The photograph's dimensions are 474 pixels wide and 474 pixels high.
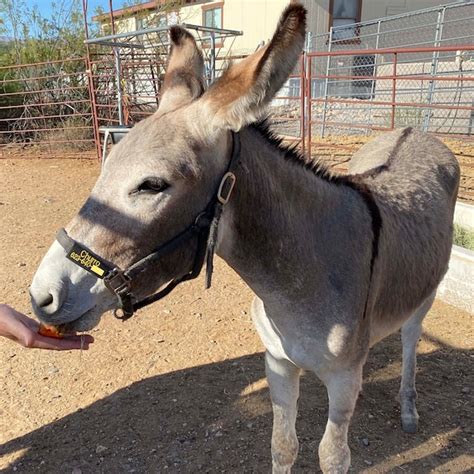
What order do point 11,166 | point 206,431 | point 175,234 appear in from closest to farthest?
1. point 175,234
2. point 206,431
3. point 11,166

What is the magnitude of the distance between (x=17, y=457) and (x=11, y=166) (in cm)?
903

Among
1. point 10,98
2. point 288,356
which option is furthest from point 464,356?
point 10,98

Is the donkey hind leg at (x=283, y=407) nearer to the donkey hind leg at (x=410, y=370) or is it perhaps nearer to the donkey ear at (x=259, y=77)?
the donkey hind leg at (x=410, y=370)

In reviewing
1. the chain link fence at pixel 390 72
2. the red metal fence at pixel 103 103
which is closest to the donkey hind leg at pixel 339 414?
the chain link fence at pixel 390 72

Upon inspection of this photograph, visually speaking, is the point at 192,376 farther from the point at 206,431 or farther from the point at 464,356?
the point at 464,356

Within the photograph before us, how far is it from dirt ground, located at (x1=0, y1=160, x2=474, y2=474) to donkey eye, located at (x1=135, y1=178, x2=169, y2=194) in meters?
1.84

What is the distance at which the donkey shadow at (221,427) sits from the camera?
2666mm

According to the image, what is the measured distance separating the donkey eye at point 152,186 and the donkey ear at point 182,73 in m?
0.37

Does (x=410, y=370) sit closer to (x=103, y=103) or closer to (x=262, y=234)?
(x=262, y=234)

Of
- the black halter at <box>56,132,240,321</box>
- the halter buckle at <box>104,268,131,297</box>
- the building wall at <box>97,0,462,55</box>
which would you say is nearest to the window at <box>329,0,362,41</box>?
the building wall at <box>97,0,462,55</box>

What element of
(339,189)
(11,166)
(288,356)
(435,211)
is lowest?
(11,166)

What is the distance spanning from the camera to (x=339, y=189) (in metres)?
2.08

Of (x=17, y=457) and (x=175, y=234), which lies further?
(x=17, y=457)

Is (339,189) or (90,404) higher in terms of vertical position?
(339,189)
